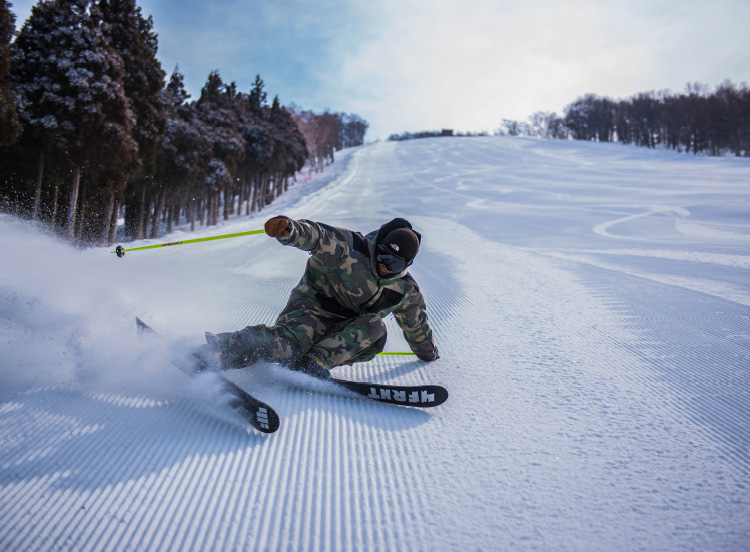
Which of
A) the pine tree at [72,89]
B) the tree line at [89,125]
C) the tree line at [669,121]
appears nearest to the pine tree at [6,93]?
the tree line at [89,125]

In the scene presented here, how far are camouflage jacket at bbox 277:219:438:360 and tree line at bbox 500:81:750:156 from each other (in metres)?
56.1

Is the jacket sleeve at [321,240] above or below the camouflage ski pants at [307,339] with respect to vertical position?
above

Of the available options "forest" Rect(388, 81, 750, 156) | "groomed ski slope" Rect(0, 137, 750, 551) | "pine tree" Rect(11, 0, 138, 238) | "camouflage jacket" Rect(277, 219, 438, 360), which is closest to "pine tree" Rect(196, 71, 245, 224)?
"pine tree" Rect(11, 0, 138, 238)

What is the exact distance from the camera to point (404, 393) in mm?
2193

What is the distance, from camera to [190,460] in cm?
169

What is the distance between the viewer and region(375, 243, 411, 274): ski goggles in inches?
89.1

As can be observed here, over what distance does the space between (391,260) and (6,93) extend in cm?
1197

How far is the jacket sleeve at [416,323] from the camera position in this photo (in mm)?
2619

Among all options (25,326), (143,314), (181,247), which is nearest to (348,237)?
(143,314)

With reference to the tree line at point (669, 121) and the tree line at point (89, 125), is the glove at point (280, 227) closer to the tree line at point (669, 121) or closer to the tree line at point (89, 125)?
the tree line at point (89, 125)

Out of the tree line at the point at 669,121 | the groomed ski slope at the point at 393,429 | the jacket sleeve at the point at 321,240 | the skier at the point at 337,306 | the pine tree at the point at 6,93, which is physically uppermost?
the tree line at the point at 669,121

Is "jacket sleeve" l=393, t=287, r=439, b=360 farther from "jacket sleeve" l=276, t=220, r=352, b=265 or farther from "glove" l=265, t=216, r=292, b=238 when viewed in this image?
"glove" l=265, t=216, r=292, b=238

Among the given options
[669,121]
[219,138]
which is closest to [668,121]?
[669,121]

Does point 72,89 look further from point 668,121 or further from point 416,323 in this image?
point 668,121
